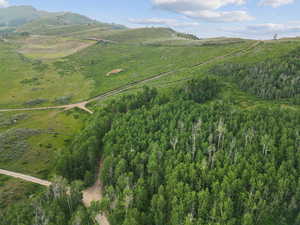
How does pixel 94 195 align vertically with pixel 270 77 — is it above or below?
below

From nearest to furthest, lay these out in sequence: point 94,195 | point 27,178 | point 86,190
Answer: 1. point 94,195
2. point 86,190
3. point 27,178

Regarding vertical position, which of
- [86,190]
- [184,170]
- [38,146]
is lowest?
[86,190]

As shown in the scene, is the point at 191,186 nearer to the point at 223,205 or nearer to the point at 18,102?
the point at 223,205

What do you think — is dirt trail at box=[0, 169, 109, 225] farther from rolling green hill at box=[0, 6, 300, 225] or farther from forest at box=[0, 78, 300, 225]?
forest at box=[0, 78, 300, 225]

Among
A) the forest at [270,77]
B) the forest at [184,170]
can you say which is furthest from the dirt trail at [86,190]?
the forest at [270,77]

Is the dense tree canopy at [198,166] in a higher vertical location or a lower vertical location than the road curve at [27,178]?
higher

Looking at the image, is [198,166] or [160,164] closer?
[198,166]

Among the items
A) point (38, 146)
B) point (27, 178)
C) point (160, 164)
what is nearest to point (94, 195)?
point (160, 164)

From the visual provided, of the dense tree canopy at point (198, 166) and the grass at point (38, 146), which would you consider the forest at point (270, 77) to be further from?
the grass at point (38, 146)

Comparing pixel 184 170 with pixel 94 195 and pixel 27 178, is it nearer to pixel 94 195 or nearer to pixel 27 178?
pixel 94 195

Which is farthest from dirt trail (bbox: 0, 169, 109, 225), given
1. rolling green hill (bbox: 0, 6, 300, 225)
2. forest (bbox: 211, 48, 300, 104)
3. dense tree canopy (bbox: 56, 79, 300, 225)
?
forest (bbox: 211, 48, 300, 104)
